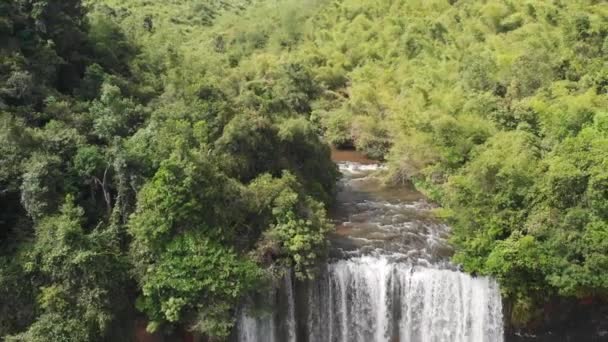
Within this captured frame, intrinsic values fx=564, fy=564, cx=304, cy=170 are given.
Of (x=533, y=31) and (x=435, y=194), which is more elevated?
(x=533, y=31)

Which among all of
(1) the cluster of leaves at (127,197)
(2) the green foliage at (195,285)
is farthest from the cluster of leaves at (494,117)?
(2) the green foliage at (195,285)

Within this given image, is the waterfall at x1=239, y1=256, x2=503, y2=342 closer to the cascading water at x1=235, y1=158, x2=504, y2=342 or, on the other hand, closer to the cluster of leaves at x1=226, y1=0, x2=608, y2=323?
the cascading water at x1=235, y1=158, x2=504, y2=342

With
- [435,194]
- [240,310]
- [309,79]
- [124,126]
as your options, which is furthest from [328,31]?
[240,310]

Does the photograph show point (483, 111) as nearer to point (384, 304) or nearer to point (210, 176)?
point (384, 304)

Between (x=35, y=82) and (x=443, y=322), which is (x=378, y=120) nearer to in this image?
(x=443, y=322)

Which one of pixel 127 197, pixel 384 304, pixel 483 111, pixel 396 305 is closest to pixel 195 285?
pixel 127 197

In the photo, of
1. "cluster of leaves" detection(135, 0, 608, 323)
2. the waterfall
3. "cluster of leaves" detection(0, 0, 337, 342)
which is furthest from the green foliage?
the waterfall
